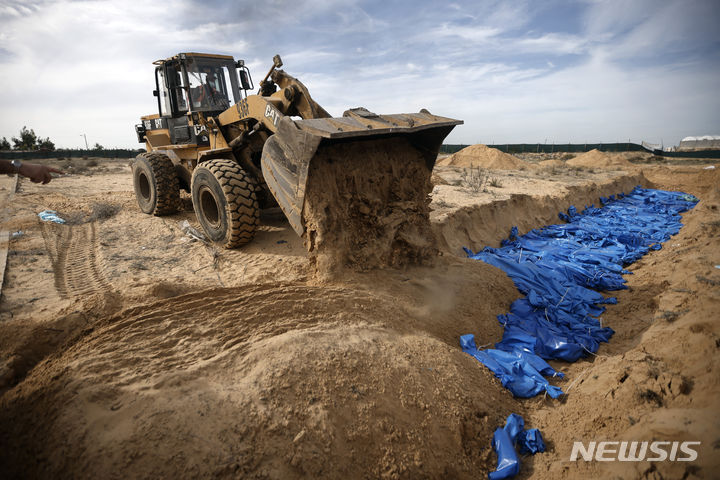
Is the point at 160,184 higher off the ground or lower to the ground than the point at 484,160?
lower

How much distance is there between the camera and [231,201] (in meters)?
4.82

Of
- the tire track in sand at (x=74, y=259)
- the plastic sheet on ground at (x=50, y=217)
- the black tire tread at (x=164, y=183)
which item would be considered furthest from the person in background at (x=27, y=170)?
the plastic sheet on ground at (x=50, y=217)

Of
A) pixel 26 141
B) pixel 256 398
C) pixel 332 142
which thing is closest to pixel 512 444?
pixel 256 398

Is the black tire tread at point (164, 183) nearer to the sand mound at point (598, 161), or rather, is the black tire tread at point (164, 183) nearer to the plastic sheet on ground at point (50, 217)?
the plastic sheet on ground at point (50, 217)

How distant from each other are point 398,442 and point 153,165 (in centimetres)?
673

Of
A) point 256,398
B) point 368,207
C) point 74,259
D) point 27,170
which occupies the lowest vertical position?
point 256,398

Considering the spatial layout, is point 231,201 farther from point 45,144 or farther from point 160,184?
point 45,144

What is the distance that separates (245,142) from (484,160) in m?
19.7

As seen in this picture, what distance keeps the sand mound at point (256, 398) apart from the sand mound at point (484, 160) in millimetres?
19749

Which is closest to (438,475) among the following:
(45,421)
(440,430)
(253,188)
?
(440,430)

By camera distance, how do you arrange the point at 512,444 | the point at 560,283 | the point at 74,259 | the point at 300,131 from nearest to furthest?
the point at 512,444, the point at 300,131, the point at 74,259, the point at 560,283

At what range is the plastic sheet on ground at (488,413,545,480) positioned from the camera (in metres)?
2.45

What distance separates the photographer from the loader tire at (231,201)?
486cm

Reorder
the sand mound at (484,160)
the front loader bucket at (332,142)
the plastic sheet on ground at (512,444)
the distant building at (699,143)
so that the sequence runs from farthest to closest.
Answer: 1. the distant building at (699,143)
2. the sand mound at (484,160)
3. the front loader bucket at (332,142)
4. the plastic sheet on ground at (512,444)
